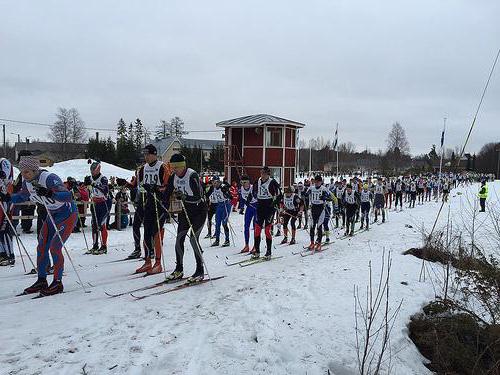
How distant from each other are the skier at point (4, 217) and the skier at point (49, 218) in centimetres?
195

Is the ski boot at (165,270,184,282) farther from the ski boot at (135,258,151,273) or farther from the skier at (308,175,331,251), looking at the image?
the skier at (308,175,331,251)

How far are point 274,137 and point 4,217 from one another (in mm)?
26508

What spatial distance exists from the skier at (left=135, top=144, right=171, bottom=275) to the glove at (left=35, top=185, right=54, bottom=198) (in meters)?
1.96

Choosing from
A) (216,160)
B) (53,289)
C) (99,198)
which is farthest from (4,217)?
(216,160)

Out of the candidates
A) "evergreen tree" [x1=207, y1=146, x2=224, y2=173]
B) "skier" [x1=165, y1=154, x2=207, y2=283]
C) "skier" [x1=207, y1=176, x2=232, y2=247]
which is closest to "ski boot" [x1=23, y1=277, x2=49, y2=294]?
"skier" [x1=165, y1=154, x2=207, y2=283]

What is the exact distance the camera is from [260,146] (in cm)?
3272

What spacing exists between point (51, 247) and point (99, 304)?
4.04 feet

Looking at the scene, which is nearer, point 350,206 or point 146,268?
point 146,268

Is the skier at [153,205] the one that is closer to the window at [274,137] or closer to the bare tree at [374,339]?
the bare tree at [374,339]

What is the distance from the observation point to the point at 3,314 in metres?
5.00

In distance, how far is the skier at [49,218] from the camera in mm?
5883

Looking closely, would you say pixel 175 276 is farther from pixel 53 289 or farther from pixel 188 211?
pixel 53 289

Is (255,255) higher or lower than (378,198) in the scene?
lower

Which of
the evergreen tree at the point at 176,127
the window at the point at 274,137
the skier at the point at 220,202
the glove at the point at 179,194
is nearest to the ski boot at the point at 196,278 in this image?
the glove at the point at 179,194
